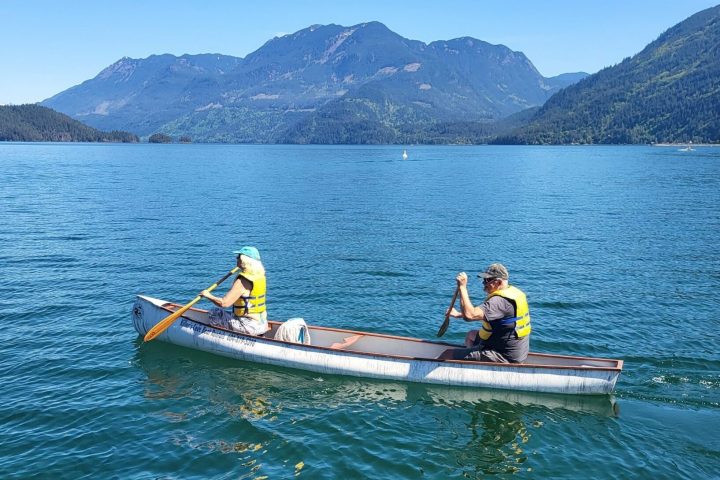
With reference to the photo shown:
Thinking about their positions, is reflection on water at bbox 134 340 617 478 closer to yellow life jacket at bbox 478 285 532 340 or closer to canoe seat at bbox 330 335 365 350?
canoe seat at bbox 330 335 365 350

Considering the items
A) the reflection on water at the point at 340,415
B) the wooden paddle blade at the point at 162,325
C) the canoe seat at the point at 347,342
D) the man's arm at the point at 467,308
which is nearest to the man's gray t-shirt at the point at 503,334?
the man's arm at the point at 467,308

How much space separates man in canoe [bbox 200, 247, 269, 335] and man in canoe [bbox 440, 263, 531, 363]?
610 cm

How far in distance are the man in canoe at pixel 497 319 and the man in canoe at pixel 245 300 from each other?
6.10 m

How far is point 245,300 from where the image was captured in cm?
1752

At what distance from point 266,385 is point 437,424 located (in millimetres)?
5233

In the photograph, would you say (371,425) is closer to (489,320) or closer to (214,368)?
(489,320)

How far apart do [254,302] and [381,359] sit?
4.52m

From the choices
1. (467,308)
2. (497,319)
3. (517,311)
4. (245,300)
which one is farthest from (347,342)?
(517,311)

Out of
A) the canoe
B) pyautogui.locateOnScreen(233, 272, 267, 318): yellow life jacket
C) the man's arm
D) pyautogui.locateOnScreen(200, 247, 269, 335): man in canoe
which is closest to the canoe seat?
the canoe

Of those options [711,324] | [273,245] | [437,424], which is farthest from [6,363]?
[711,324]

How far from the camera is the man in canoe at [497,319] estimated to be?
14.0m

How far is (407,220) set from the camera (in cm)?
4566

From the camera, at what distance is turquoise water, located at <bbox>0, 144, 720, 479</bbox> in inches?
491

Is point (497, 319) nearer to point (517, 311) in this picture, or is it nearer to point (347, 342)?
point (517, 311)
